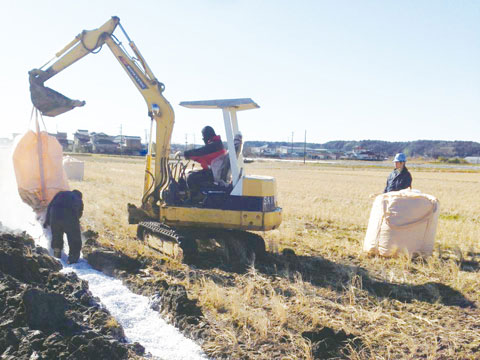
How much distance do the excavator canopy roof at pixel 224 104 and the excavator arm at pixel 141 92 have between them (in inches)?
28.5

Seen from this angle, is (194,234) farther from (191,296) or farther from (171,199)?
(191,296)

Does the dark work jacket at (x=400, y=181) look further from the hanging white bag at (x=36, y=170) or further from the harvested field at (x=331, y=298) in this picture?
the hanging white bag at (x=36, y=170)

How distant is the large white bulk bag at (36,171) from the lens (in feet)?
28.6

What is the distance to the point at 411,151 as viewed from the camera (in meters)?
138

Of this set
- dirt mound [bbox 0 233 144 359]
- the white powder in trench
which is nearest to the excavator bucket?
the white powder in trench

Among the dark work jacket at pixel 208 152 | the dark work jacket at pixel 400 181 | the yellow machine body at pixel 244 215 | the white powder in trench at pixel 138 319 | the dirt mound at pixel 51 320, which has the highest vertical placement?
the dark work jacket at pixel 208 152

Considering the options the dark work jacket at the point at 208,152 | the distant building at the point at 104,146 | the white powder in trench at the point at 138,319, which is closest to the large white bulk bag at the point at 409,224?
the dark work jacket at the point at 208,152

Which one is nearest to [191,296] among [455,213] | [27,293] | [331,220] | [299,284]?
[299,284]

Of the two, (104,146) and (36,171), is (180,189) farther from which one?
(104,146)

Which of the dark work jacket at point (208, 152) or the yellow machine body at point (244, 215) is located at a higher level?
the dark work jacket at point (208, 152)

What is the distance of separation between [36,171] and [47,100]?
1318mm

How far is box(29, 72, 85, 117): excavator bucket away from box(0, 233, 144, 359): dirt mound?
3.70 metres

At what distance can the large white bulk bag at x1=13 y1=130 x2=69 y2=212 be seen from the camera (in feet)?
28.6

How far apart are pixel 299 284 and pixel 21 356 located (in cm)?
373
